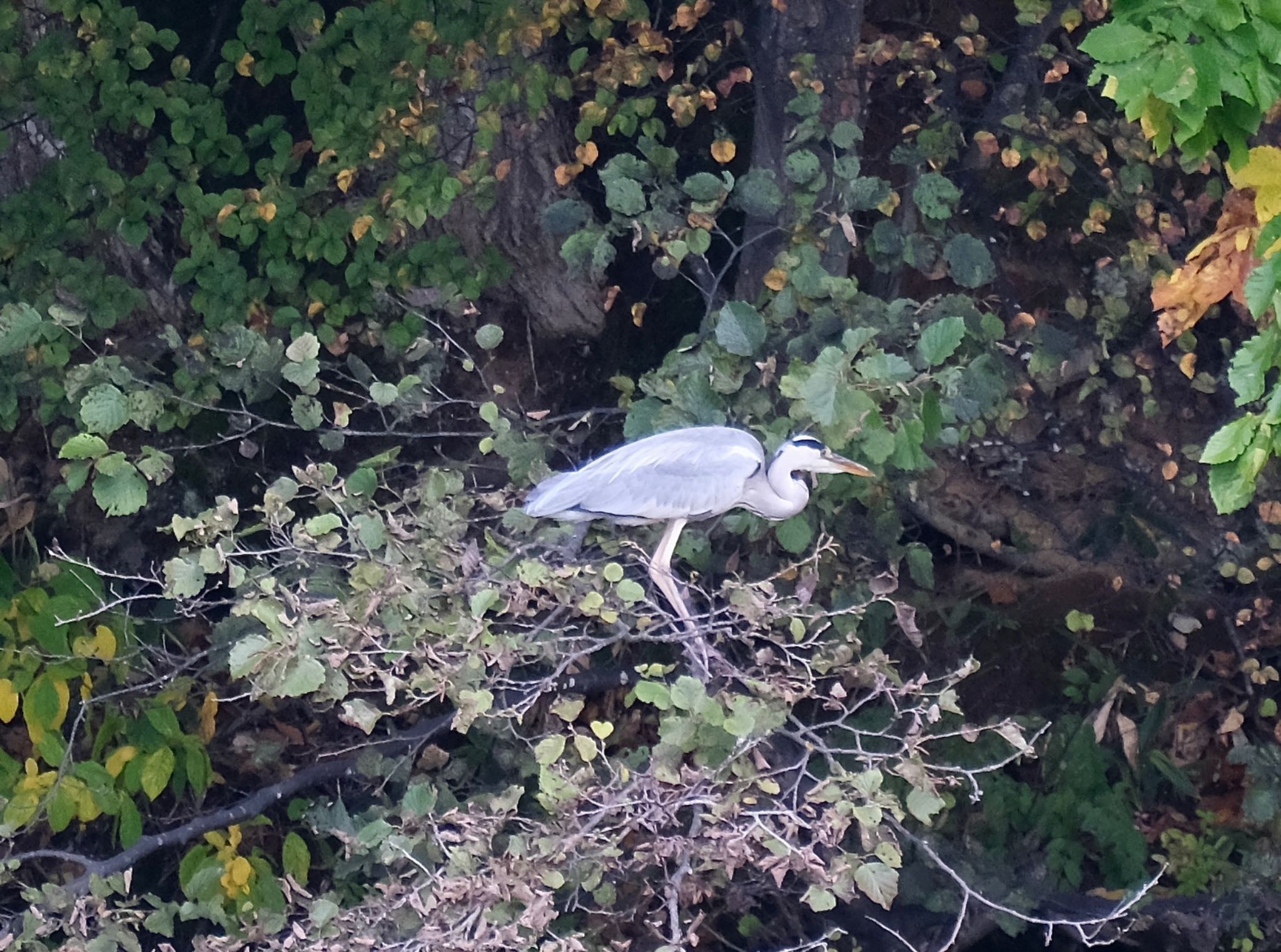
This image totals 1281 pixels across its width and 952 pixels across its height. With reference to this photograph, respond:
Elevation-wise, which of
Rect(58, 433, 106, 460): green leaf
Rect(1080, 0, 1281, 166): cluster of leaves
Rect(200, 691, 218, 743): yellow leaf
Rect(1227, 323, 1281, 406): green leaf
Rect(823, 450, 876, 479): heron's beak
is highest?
Rect(1080, 0, 1281, 166): cluster of leaves

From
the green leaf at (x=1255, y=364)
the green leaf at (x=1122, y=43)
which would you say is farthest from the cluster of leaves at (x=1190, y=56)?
the green leaf at (x=1255, y=364)

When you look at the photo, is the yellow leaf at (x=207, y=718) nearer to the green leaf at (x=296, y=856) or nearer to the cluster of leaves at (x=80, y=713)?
the cluster of leaves at (x=80, y=713)

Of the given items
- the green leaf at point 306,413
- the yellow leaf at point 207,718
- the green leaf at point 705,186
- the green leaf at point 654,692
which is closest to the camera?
the green leaf at point 654,692

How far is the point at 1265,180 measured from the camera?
2.07m

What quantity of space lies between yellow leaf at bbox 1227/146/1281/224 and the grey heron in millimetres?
879

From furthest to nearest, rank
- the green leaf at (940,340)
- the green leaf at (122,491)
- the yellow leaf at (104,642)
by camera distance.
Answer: the yellow leaf at (104,642)
the green leaf at (122,491)
the green leaf at (940,340)

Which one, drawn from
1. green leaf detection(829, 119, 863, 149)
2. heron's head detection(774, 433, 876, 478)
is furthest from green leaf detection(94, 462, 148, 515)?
green leaf detection(829, 119, 863, 149)

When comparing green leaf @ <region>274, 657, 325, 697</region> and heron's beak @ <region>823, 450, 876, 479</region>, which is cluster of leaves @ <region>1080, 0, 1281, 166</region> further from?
green leaf @ <region>274, 657, 325, 697</region>

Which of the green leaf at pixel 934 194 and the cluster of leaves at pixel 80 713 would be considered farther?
the cluster of leaves at pixel 80 713

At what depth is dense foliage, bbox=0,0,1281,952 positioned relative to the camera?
7.63ft

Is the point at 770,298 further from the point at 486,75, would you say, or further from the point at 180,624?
the point at 180,624

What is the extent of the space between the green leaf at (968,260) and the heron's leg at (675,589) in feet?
2.60

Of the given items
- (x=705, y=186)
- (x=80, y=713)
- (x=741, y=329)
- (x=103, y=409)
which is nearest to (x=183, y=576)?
(x=103, y=409)

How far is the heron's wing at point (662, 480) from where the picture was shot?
8.36ft
